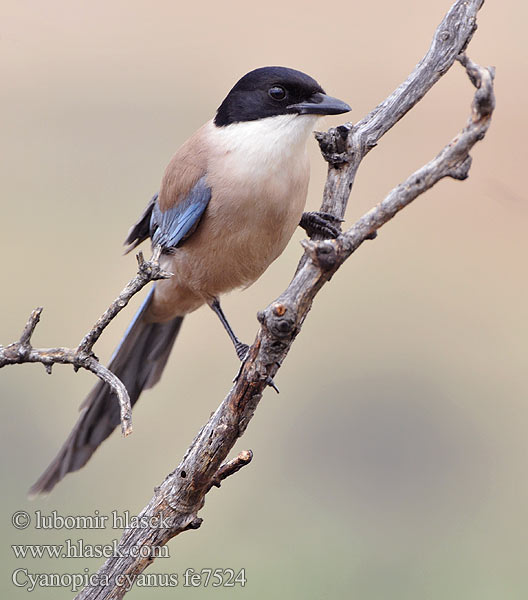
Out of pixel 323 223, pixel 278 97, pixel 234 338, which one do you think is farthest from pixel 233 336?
pixel 278 97

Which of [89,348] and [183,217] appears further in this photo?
[183,217]

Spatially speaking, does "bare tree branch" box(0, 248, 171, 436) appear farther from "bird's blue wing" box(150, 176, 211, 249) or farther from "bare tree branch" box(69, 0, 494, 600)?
"bird's blue wing" box(150, 176, 211, 249)

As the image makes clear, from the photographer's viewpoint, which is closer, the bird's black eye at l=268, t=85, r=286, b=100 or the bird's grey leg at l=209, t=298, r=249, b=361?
the bird's black eye at l=268, t=85, r=286, b=100

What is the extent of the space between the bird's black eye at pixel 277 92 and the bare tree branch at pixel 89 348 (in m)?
1.16

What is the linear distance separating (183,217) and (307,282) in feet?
4.59

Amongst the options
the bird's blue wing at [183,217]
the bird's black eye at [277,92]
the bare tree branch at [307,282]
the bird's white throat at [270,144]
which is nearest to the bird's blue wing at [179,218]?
the bird's blue wing at [183,217]

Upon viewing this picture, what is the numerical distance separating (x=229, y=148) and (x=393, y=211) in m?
1.39

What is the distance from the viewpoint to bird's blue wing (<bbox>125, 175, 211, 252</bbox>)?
12.3 feet

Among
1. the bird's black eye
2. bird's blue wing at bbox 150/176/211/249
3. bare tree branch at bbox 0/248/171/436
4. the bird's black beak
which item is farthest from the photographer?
bird's blue wing at bbox 150/176/211/249

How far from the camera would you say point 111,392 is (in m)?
3.77

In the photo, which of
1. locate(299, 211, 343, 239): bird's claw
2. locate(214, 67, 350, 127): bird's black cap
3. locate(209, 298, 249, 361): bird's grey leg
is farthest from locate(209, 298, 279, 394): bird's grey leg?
locate(214, 67, 350, 127): bird's black cap

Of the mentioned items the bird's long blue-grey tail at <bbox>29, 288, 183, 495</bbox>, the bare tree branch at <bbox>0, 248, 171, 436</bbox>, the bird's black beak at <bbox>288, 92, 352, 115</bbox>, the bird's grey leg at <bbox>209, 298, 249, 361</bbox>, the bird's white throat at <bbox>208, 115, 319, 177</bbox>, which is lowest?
the bird's long blue-grey tail at <bbox>29, 288, 183, 495</bbox>

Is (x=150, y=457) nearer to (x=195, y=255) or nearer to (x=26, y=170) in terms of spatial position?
(x=195, y=255)

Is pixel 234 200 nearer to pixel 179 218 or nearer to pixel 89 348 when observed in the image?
pixel 179 218
